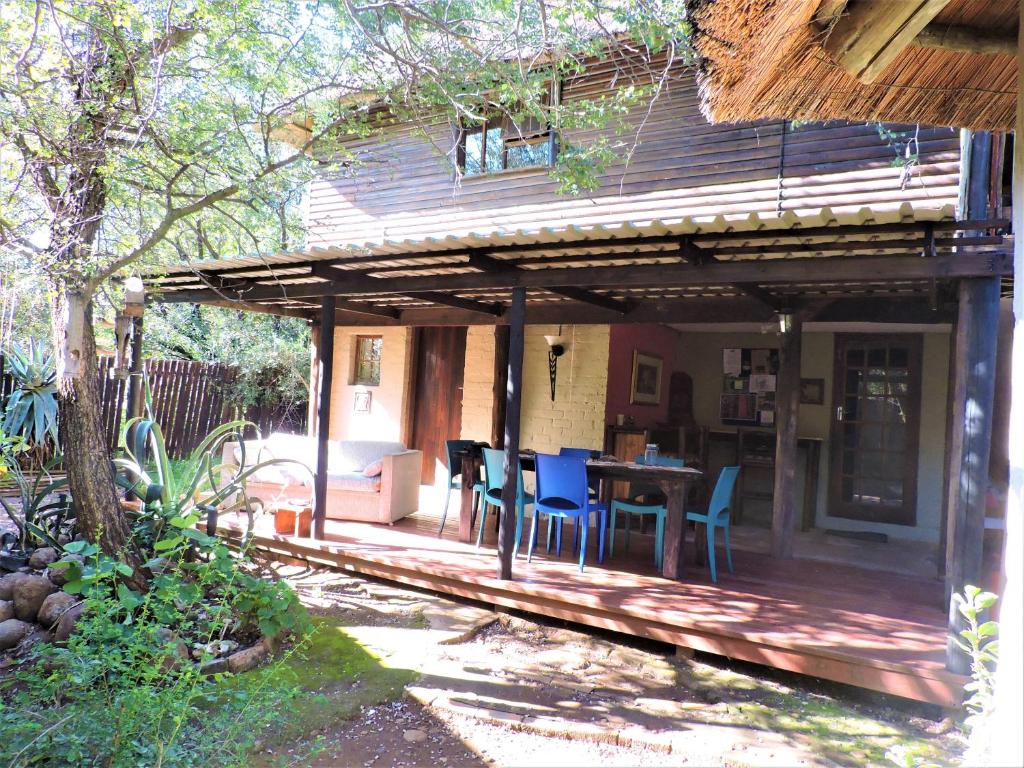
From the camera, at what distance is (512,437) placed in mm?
4969

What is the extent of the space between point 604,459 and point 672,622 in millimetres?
2021

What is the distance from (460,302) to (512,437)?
2281 mm

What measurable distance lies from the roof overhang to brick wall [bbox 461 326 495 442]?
0.65m

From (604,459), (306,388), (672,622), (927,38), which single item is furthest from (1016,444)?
(306,388)

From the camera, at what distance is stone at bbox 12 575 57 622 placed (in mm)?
4102

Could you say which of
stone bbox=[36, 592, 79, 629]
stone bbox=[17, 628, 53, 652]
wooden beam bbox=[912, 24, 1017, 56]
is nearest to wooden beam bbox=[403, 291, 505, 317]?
stone bbox=[36, 592, 79, 629]

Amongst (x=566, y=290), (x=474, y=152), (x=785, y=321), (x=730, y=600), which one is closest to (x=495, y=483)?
(x=566, y=290)

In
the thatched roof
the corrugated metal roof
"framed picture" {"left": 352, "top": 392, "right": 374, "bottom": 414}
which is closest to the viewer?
the thatched roof

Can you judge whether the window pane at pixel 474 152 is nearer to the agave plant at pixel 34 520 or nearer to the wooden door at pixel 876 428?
the wooden door at pixel 876 428

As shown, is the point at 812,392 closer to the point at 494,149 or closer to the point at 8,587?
the point at 494,149

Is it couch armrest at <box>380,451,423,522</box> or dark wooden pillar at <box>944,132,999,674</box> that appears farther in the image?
couch armrest at <box>380,451,423,522</box>

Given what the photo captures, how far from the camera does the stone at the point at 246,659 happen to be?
3768 millimetres

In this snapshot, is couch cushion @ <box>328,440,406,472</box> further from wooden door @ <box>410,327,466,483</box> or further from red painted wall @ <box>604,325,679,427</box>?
red painted wall @ <box>604,325,679,427</box>

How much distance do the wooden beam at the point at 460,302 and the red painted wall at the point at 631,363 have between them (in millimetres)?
1315
